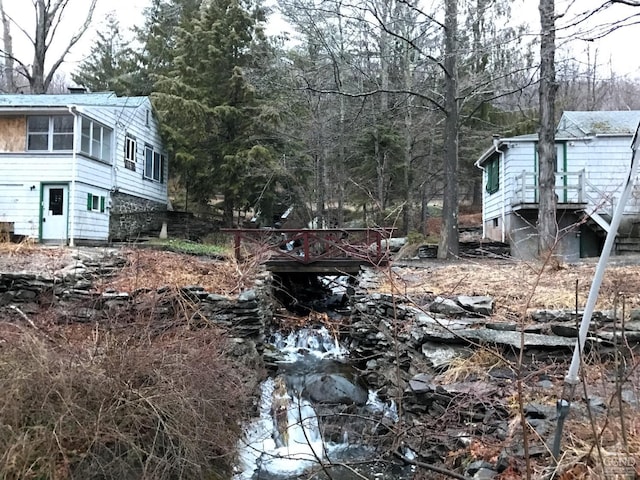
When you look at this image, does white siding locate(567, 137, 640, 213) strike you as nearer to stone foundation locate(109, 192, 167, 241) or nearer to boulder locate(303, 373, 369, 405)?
boulder locate(303, 373, 369, 405)

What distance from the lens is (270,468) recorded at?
601cm

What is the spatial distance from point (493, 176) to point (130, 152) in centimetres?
1341

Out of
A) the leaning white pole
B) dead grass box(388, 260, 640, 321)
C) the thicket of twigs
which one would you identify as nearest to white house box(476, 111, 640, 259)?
dead grass box(388, 260, 640, 321)

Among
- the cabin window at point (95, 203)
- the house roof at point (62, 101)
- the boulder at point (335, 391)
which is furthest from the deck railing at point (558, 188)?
the cabin window at point (95, 203)

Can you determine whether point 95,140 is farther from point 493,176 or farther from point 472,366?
point 472,366

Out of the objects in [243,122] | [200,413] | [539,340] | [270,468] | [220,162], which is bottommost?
[270,468]

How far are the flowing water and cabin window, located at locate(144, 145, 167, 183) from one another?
12.4 metres

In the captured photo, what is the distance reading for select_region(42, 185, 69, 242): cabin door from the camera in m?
15.9

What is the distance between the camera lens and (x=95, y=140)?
17.1 meters

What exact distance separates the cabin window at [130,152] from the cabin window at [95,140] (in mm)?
935

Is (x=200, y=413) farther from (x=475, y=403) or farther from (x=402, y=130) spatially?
(x=402, y=130)

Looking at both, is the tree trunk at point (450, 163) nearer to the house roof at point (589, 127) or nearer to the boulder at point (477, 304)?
the house roof at point (589, 127)

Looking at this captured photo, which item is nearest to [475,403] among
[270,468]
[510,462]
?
[510,462]

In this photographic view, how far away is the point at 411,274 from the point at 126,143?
41.9ft
